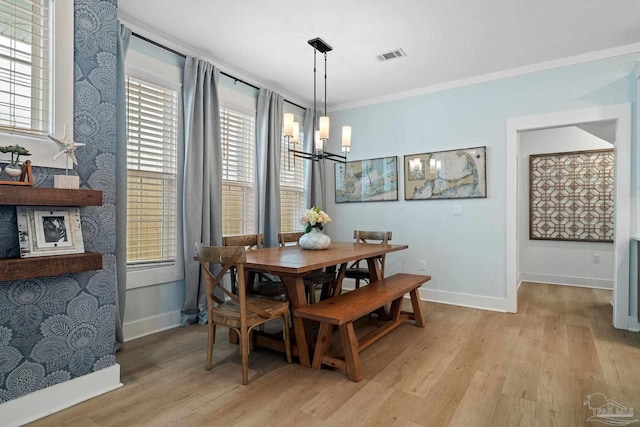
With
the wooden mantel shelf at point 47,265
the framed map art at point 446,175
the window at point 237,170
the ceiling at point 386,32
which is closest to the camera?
the wooden mantel shelf at point 47,265

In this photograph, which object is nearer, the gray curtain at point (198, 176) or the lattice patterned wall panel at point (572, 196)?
the gray curtain at point (198, 176)

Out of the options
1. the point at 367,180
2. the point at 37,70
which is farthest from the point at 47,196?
the point at 367,180

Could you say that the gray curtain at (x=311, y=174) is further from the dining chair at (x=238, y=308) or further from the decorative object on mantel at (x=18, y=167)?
the decorative object on mantel at (x=18, y=167)

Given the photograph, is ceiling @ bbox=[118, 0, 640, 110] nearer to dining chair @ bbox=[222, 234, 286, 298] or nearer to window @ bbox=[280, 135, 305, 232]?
window @ bbox=[280, 135, 305, 232]

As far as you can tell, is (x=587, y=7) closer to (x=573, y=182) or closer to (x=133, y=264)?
(x=573, y=182)

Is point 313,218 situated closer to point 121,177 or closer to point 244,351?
point 244,351

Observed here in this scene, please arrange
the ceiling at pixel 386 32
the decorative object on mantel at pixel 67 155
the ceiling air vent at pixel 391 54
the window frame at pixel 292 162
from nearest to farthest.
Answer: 1. the decorative object on mantel at pixel 67 155
2. the ceiling at pixel 386 32
3. the ceiling air vent at pixel 391 54
4. the window frame at pixel 292 162

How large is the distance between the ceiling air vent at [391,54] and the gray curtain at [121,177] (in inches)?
92.0

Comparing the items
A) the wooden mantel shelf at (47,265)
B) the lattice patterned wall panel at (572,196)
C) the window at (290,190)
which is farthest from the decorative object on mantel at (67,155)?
the lattice patterned wall panel at (572,196)

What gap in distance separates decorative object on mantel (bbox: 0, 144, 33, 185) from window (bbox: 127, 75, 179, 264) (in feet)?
4.07

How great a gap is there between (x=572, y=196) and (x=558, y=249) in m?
0.84

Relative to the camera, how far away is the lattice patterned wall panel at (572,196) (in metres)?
5.06

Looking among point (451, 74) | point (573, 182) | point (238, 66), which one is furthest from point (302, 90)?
point (573, 182)

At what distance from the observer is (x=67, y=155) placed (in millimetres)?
1907
